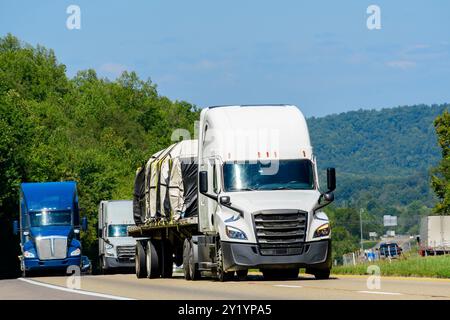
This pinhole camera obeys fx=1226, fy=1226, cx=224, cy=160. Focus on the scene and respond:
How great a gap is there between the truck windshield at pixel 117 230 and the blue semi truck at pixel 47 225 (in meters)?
6.10

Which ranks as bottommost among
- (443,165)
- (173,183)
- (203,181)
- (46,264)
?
(46,264)

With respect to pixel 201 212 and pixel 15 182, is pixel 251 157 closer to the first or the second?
pixel 201 212

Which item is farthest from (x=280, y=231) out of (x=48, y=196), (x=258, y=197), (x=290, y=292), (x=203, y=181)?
(x=48, y=196)

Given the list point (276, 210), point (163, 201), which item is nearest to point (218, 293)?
point (276, 210)

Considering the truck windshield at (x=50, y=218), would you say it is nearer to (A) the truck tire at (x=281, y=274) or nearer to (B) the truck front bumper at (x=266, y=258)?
(A) the truck tire at (x=281, y=274)

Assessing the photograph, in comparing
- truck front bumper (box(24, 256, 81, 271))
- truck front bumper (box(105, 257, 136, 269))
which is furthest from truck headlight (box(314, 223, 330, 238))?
truck front bumper (box(105, 257, 136, 269))

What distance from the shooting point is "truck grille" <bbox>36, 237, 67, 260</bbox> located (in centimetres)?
4897

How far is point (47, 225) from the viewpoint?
161 ft

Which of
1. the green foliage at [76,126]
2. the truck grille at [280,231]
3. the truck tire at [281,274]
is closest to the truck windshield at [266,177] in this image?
the truck grille at [280,231]

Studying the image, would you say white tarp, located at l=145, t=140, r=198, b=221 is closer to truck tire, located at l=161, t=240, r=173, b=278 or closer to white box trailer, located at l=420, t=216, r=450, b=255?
truck tire, located at l=161, t=240, r=173, b=278

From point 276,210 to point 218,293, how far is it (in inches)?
202

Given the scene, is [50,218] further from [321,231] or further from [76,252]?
[321,231]

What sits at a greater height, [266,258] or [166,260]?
[266,258]

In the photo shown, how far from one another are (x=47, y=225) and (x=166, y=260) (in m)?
13.9
